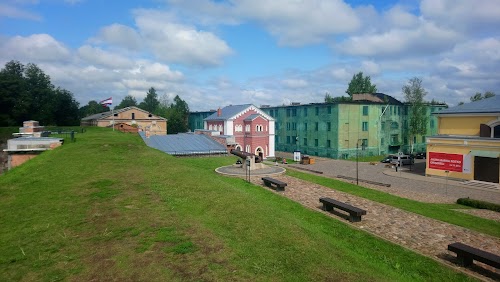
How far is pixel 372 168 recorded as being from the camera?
141 feet

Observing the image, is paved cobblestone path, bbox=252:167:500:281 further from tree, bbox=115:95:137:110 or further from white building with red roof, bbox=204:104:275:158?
tree, bbox=115:95:137:110

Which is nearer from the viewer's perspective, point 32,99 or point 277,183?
point 277,183

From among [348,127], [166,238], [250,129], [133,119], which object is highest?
[133,119]

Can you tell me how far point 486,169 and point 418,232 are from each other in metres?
25.4

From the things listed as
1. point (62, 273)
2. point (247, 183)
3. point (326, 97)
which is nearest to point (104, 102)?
point (247, 183)

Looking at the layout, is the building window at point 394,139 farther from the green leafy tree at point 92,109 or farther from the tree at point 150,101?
the green leafy tree at point 92,109

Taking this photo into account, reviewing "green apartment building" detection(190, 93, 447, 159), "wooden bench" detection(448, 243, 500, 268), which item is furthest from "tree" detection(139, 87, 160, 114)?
"wooden bench" detection(448, 243, 500, 268)

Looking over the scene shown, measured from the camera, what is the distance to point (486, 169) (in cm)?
3183

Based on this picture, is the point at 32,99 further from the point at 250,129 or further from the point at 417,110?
the point at 417,110

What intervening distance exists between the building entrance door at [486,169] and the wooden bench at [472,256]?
27.3 m

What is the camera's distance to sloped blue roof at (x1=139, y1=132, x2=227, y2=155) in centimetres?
3181

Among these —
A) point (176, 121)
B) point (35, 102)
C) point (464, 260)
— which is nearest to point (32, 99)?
point (35, 102)

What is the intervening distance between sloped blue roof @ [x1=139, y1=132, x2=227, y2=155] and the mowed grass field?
17248mm

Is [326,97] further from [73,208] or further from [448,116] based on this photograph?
[73,208]
